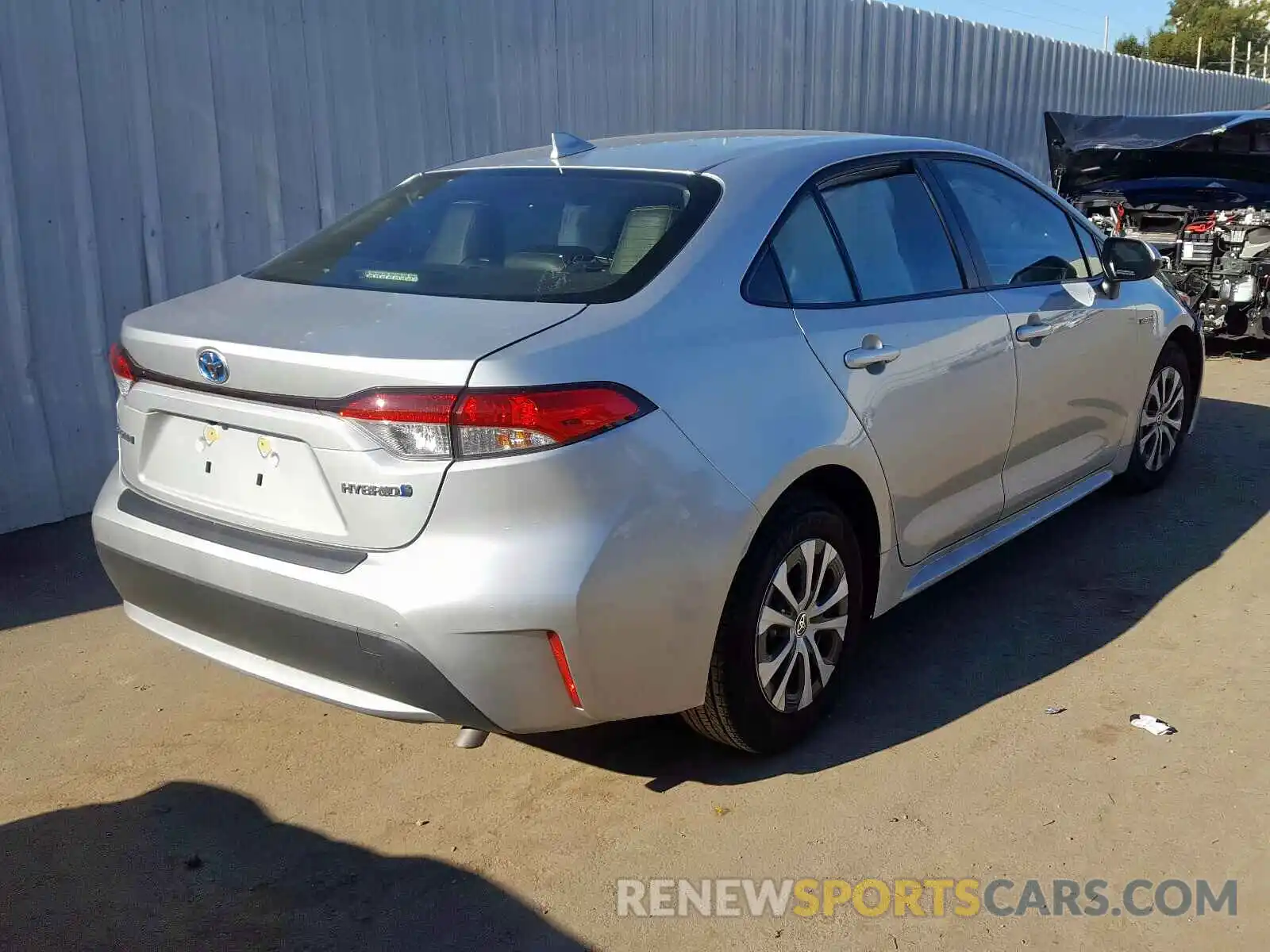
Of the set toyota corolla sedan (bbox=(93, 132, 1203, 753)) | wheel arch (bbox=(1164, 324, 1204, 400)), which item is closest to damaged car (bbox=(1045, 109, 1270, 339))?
wheel arch (bbox=(1164, 324, 1204, 400))

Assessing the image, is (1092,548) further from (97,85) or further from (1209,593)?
(97,85)

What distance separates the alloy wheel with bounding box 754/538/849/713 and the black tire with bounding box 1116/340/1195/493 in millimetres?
2502

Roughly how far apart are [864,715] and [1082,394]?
5.80ft

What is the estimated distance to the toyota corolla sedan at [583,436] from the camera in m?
2.59

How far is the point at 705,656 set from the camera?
2934mm

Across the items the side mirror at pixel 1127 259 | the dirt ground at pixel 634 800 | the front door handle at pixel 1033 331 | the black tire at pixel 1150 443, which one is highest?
the side mirror at pixel 1127 259

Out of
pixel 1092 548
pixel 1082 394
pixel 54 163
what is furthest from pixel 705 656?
pixel 54 163

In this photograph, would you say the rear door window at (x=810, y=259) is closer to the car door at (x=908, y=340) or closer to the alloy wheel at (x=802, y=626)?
the car door at (x=908, y=340)

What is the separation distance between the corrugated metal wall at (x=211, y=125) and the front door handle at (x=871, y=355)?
3712 millimetres

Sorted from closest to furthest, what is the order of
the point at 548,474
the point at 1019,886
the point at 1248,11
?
the point at 548,474 < the point at 1019,886 < the point at 1248,11

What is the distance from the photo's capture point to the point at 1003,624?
4.28 meters

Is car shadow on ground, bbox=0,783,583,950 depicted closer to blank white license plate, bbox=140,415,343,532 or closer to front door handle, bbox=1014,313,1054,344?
blank white license plate, bbox=140,415,343,532

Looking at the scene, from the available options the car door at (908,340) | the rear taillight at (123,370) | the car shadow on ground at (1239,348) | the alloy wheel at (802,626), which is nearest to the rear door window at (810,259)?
the car door at (908,340)

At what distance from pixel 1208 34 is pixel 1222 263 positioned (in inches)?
2379
